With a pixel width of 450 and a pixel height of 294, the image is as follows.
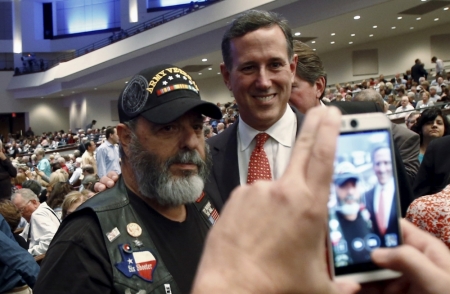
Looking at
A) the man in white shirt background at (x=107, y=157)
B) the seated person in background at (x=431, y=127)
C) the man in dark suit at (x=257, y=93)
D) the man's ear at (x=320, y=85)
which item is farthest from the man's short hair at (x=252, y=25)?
the man in white shirt background at (x=107, y=157)

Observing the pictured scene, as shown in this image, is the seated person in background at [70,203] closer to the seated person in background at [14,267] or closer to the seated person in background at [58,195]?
the seated person in background at [14,267]

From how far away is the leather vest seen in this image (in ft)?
5.20

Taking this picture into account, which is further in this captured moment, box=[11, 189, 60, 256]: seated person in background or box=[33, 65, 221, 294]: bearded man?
box=[11, 189, 60, 256]: seated person in background

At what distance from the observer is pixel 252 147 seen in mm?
2412

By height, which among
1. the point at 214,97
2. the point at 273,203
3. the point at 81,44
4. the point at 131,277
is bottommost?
the point at 131,277

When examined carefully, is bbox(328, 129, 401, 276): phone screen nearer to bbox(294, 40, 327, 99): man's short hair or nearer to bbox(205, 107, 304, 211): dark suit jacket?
bbox(205, 107, 304, 211): dark suit jacket

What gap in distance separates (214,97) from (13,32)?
16934 millimetres

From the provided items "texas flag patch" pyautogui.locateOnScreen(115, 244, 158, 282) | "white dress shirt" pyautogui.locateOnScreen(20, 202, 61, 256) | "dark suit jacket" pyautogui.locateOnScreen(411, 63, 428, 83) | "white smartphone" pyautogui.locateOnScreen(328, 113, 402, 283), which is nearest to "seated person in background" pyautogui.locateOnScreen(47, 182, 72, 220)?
"white dress shirt" pyautogui.locateOnScreen(20, 202, 61, 256)

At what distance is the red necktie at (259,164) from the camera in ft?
7.47

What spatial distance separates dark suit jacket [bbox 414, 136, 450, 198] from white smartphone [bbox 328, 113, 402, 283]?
116 inches

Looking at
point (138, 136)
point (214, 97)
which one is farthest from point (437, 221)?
point (214, 97)

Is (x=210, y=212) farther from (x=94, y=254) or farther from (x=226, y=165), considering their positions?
(x=94, y=254)

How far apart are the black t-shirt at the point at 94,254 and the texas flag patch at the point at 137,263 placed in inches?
1.8

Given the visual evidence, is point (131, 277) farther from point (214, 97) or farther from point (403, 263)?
point (214, 97)
